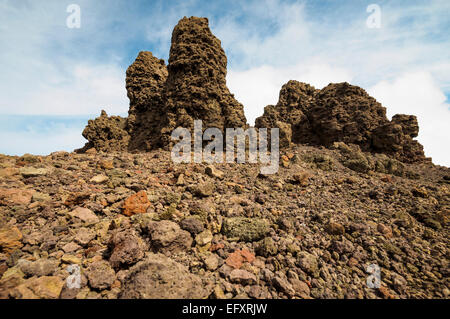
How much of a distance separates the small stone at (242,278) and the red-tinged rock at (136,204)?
294 cm

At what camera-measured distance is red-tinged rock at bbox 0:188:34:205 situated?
4.44 m

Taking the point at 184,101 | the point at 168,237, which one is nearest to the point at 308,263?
the point at 168,237

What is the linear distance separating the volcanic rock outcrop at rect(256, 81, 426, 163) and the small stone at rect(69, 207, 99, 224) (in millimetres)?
13383

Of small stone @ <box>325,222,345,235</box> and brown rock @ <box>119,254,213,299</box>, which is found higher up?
small stone @ <box>325,222,345,235</box>

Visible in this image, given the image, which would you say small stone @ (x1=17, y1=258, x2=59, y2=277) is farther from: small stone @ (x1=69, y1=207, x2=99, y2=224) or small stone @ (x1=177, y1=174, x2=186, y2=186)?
small stone @ (x1=177, y1=174, x2=186, y2=186)

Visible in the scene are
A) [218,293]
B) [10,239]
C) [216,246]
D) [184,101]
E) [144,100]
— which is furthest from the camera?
[144,100]

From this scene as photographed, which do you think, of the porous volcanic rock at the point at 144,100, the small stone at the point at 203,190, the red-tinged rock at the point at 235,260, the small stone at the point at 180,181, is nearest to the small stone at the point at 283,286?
the red-tinged rock at the point at 235,260

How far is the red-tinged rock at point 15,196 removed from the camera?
444 centimetres

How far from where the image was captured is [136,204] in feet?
16.2

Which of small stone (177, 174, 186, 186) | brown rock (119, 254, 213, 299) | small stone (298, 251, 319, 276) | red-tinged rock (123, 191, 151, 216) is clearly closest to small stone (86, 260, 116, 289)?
brown rock (119, 254, 213, 299)

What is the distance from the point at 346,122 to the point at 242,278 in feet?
63.9

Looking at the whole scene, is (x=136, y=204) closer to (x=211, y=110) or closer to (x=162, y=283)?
(x=162, y=283)

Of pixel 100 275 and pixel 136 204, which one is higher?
pixel 136 204

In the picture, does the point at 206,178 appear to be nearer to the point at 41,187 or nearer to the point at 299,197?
the point at 299,197
